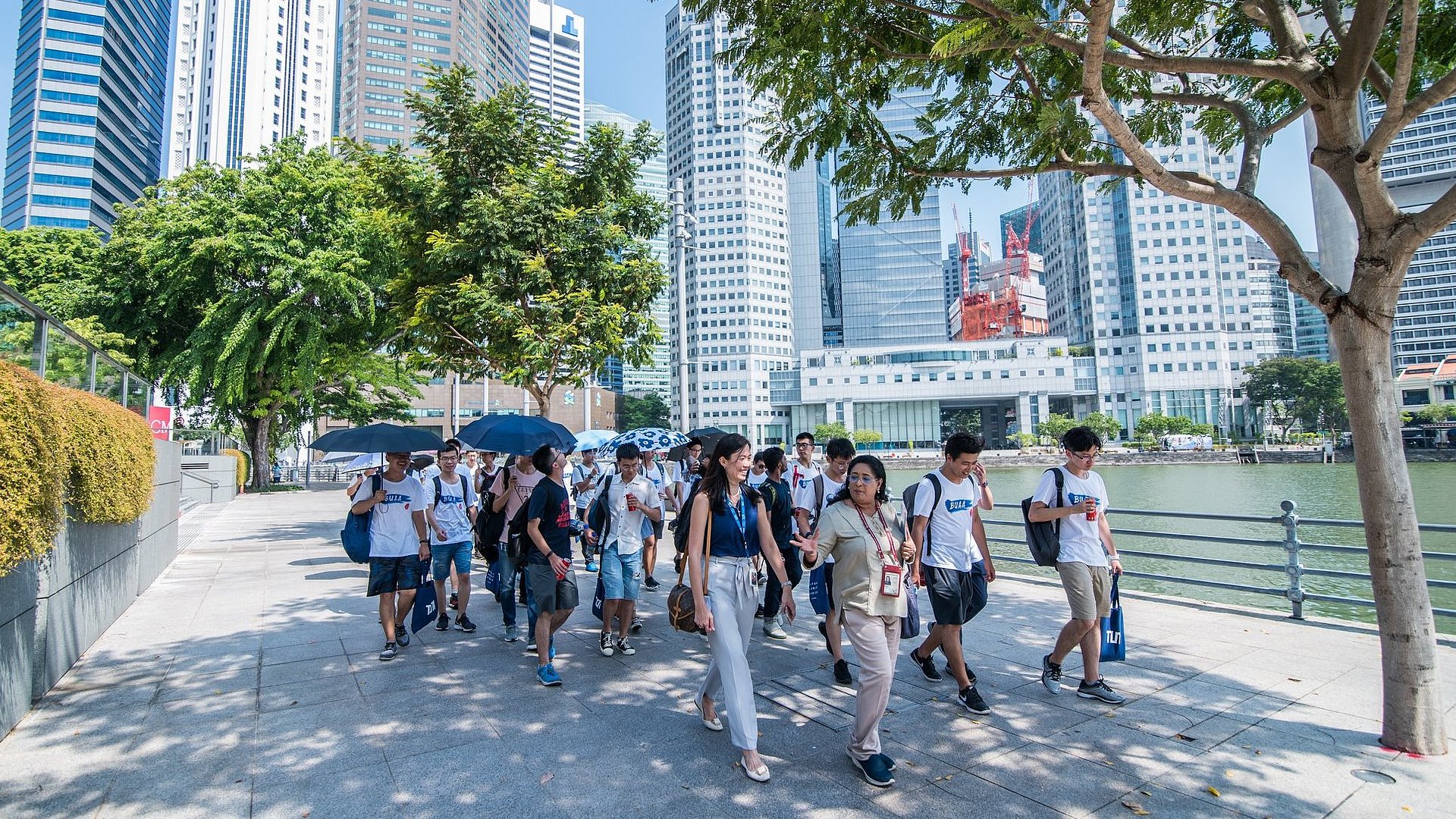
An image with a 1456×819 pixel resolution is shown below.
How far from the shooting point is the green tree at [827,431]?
97.1m

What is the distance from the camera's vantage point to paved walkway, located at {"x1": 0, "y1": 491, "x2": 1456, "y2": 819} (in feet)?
10.8

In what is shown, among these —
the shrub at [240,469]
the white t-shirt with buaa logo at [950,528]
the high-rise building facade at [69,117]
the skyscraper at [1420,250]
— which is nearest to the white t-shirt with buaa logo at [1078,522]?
the white t-shirt with buaa logo at [950,528]

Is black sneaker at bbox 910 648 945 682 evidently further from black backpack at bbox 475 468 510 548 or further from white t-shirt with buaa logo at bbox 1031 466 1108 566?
black backpack at bbox 475 468 510 548

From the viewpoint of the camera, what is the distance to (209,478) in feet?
78.5

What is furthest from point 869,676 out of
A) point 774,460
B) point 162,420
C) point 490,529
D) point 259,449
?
point 259,449

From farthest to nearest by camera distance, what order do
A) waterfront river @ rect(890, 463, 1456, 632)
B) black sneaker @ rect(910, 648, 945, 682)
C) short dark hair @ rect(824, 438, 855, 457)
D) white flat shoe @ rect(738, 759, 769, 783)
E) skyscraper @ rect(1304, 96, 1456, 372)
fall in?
skyscraper @ rect(1304, 96, 1456, 372) < waterfront river @ rect(890, 463, 1456, 632) < short dark hair @ rect(824, 438, 855, 457) < black sneaker @ rect(910, 648, 945, 682) < white flat shoe @ rect(738, 759, 769, 783)

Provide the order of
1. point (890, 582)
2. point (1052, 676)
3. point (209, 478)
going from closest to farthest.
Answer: point (890, 582) < point (1052, 676) < point (209, 478)

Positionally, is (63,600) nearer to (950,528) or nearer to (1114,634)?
(950,528)

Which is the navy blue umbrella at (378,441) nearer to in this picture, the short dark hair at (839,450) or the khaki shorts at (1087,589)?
the short dark hair at (839,450)

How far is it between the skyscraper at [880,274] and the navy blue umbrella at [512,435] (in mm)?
130839

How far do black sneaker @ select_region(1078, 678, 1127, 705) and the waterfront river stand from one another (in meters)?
1.76

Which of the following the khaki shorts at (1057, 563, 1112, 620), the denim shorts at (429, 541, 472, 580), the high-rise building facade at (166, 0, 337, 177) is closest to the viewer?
the khaki shorts at (1057, 563, 1112, 620)

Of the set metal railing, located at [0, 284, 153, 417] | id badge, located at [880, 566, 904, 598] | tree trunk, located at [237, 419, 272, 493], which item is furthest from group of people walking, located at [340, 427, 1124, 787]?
tree trunk, located at [237, 419, 272, 493]

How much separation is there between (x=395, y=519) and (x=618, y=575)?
187cm
